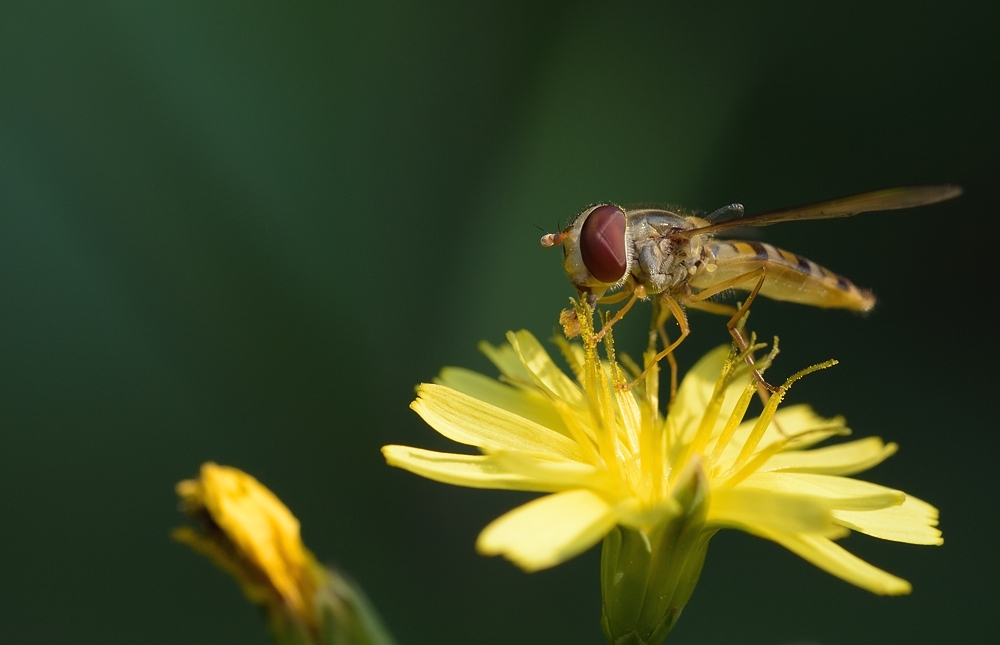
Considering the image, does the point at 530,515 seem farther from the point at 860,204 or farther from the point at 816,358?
the point at 816,358

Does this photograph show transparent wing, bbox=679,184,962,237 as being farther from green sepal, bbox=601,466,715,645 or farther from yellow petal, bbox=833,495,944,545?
green sepal, bbox=601,466,715,645

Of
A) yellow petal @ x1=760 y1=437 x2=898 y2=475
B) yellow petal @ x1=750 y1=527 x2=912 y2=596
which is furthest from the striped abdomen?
yellow petal @ x1=750 y1=527 x2=912 y2=596

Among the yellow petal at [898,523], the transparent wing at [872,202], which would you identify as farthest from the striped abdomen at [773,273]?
the yellow petal at [898,523]

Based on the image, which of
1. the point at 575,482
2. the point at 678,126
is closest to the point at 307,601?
the point at 575,482

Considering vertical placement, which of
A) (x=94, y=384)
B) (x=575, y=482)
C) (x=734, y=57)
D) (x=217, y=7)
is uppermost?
(x=217, y=7)

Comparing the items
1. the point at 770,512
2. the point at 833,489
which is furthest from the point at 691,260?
the point at 770,512

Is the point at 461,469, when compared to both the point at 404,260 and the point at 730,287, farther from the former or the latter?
the point at 404,260

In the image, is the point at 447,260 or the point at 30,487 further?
the point at 447,260
